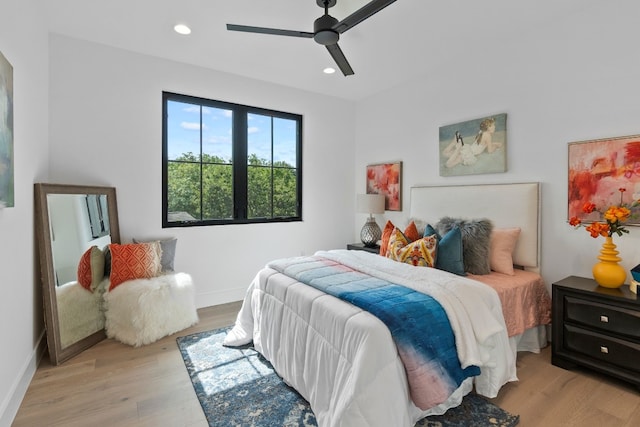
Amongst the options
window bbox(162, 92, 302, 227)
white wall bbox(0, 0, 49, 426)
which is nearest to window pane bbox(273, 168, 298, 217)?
window bbox(162, 92, 302, 227)

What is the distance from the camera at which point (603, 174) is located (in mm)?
2383

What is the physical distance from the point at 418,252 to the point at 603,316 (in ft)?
4.09

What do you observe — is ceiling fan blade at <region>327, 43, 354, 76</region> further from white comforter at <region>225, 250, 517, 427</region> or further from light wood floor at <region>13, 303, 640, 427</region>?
light wood floor at <region>13, 303, 640, 427</region>

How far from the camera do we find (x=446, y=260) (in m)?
2.62

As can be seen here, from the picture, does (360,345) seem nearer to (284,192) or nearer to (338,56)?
(338,56)

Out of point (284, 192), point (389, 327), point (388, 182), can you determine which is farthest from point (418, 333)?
point (284, 192)

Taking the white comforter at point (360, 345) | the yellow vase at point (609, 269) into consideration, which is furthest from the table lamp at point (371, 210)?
the yellow vase at point (609, 269)

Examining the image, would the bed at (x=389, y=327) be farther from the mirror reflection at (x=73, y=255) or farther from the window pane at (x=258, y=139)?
the window pane at (x=258, y=139)

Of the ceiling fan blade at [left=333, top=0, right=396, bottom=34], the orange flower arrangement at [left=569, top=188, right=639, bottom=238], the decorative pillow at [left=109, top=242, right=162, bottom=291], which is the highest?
the ceiling fan blade at [left=333, top=0, right=396, bottom=34]

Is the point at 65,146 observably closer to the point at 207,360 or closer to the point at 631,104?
the point at 207,360

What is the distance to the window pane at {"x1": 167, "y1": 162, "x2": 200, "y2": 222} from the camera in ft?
11.3

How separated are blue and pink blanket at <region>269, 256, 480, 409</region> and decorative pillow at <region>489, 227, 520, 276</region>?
4.05 ft

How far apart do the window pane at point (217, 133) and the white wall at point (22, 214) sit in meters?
1.39

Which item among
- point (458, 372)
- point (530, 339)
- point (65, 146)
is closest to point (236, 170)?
point (65, 146)
